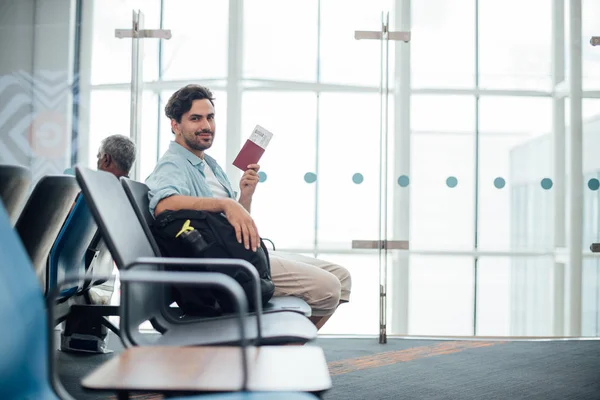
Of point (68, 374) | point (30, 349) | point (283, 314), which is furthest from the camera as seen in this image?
point (68, 374)

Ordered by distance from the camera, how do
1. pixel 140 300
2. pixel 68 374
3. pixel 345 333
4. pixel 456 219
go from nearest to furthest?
pixel 140 300
pixel 68 374
pixel 345 333
pixel 456 219

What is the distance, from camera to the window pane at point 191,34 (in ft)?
16.1

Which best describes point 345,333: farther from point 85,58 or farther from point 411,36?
point 85,58

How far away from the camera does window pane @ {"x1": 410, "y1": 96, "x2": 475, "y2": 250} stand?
4.82 meters

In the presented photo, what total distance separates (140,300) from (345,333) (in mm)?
2995

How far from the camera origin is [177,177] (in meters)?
2.44

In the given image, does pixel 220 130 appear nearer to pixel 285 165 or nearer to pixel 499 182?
pixel 285 165

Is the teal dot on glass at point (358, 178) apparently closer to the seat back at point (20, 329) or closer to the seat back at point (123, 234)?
the seat back at point (123, 234)

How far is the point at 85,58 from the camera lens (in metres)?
4.65

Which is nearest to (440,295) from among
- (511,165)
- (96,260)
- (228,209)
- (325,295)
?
(511,165)

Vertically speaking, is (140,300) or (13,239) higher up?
(13,239)

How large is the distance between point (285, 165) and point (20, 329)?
3753 mm

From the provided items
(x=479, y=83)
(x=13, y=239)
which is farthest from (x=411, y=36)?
(x=13, y=239)

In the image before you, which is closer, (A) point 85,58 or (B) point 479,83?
(A) point 85,58
